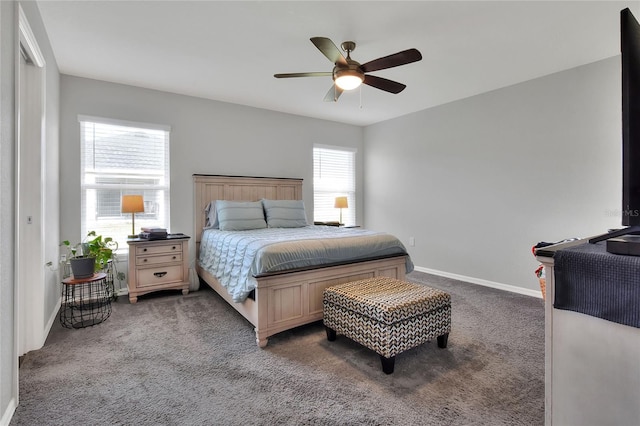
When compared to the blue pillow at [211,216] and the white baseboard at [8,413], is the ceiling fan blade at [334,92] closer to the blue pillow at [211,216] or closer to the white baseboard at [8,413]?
the blue pillow at [211,216]

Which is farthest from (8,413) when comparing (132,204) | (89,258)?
Result: (132,204)

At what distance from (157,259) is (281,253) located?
6.52 ft

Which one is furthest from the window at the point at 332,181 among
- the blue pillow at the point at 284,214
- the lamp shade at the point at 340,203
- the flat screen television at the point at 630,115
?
the flat screen television at the point at 630,115

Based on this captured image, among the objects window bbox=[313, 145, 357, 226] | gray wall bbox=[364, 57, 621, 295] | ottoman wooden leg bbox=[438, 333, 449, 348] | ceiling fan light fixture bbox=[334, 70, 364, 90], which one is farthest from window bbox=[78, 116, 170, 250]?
gray wall bbox=[364, 57, 621, 295]

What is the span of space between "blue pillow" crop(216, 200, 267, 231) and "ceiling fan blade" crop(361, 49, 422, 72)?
7.60ft

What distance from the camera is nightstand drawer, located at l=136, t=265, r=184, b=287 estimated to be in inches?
140

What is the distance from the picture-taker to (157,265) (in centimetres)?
363

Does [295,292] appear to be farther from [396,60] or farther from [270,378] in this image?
[396,60]

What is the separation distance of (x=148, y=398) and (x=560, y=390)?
2.05 metres

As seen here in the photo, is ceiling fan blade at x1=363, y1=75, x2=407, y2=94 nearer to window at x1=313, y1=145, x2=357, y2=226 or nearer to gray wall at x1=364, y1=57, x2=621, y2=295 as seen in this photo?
gray wall at x1=364, y1=57, x2=621, y2=295

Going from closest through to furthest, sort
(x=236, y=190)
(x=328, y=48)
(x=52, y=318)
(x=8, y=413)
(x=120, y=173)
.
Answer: (x=8, y=413), (x=328, y=48), (x=52, y=318), (x=120, y=173), (x=236, y=190)

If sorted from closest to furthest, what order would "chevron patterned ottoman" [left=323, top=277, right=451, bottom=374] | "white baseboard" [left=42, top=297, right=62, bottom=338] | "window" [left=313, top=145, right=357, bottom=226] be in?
"chevron patterned ottoman" [left=323, top=277, right=451, bottom=374] → "white baseboard" [left=42, top=297, right=62, bottom=338] → "window" [left=313, top=145, right=357, bottom=226]

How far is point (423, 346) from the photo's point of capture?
2.44 m

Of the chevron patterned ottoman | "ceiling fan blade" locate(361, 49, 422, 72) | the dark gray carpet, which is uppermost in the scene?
"ceiling fan blade" locate(361, 49, 422, 72)
